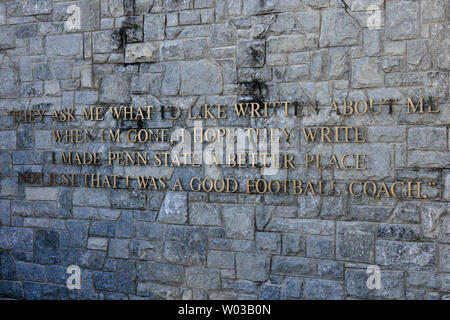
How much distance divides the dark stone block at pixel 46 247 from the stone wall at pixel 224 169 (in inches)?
0.7

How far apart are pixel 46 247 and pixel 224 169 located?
93.2 inches

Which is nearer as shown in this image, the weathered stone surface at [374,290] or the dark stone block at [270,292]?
the weathered stone surface at [374,290]

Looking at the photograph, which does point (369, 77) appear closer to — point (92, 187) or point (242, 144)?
point (242, 144)

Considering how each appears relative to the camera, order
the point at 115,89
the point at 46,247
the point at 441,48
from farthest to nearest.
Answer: the point at 46,247 < the point at 115,89 < the point at 441,48

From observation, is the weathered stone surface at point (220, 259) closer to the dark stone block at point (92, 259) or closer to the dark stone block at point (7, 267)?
the dark stone block at point (92, 259)

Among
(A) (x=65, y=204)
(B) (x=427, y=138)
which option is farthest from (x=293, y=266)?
(A) (x=65, y=204)

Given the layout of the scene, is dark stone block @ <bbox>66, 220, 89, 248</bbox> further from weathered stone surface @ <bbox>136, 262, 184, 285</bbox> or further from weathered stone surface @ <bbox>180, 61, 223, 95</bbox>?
weathered stone surface @ <bbox>180, 61, 223, 95</bbox>

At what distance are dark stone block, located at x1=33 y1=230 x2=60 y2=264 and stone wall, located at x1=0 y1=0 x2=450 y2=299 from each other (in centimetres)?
2

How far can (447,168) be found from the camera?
3.66 meters

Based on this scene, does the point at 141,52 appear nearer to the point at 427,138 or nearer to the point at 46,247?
the point at 46,247

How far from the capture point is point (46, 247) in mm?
4938

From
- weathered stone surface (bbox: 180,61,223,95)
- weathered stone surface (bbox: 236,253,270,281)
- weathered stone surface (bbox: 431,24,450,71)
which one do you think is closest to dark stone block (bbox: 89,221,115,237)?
weathered stone surface (bbox: 236,253,270,281)

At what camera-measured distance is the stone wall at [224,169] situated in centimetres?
376

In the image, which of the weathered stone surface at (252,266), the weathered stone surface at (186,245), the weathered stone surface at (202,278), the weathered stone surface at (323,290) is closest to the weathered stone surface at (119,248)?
the weathered stone surface at (186,245)
